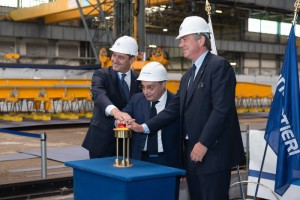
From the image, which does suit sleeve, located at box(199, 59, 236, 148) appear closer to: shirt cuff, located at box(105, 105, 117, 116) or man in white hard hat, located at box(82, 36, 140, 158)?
shirt cuff, located at box(105, 105, 117, 116)

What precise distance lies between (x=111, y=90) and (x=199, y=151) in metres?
1.28

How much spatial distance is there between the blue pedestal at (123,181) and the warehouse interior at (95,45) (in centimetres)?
213

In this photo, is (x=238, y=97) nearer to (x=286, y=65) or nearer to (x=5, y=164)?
(x=5, y=164)

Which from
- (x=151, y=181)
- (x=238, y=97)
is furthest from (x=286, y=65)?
(x=238, y=97)

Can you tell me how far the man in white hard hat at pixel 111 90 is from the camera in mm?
3998

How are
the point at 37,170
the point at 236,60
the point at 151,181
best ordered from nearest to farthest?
the point at 151,181
the point at 37,170
the point at 236,60

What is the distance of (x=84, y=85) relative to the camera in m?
16.5

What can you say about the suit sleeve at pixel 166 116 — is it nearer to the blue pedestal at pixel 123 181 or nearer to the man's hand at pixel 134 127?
the man's hand at pixel 134 127

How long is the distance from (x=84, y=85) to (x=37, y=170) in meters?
9.18

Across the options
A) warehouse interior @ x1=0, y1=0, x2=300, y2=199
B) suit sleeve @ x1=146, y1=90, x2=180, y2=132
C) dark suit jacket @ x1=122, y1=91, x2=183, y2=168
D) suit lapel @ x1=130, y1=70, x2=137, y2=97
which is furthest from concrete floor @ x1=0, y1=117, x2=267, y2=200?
suit sleeve @ x1=146, y1=90, x2=180, y2=132

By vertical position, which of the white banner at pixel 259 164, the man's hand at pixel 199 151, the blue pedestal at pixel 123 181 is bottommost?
the white banner at pixel 259 164

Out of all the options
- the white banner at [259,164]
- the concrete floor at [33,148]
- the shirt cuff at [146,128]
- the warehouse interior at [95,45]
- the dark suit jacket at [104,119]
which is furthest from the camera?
the warehouse interior at [95,45]

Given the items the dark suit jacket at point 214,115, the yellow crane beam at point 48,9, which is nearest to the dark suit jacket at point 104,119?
the dark suit jacket at point 214,115

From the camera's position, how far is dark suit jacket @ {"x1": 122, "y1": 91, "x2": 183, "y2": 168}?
3.66 m
